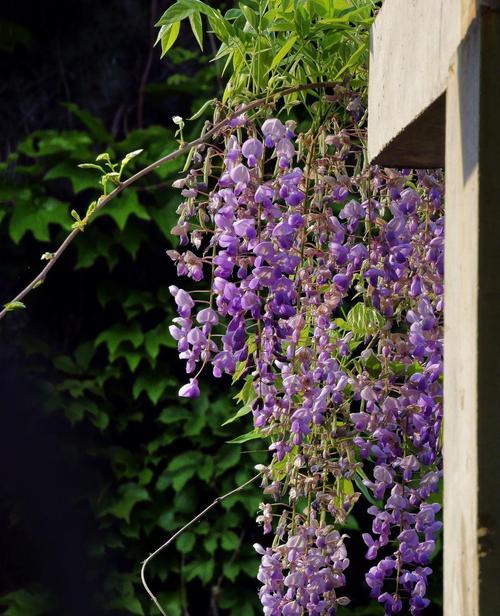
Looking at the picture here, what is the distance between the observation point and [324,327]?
101 cm

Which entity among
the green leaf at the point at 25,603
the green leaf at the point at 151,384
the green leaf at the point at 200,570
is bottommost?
the green leaf at the point at 25,603

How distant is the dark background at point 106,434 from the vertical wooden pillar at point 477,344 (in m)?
1.76

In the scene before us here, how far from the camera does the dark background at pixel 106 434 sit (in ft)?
8.04

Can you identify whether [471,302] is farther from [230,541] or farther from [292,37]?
[230,541]

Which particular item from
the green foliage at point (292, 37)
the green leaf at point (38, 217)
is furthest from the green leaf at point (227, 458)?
the green foliage at point (292, 37)

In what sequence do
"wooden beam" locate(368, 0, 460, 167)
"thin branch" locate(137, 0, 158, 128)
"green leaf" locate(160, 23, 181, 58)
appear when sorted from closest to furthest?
"wooden beam" locate(368, 0, 460, 167), "green leaf" locate(160, 23, 181, 58), "thin branch" locate(137, 0, 158, 128)

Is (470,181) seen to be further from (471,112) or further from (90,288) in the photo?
(90,288)

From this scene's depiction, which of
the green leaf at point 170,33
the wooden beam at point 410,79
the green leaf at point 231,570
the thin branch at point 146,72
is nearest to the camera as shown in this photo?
the wooden beam at point 410,79

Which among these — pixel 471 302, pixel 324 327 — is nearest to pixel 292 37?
pixel 324 327

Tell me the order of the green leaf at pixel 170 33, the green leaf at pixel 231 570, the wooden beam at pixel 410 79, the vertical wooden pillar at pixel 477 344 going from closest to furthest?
the vertical wooden pillar at pixel 477 344 < the wooden beam at pixel 410 79 < the green leaf at pixel 170 33 < the green leaf at pixel 231 570

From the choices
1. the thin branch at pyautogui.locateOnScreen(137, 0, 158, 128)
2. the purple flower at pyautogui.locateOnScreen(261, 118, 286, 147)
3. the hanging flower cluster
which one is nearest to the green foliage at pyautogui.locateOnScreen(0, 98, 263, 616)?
the thin branch at pyautogui.locateOnScreen(137, 0, 158, 128)

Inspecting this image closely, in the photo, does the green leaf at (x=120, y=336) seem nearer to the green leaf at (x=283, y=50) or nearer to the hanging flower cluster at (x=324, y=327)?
the hanging flower cluster at (x=324, y=327)

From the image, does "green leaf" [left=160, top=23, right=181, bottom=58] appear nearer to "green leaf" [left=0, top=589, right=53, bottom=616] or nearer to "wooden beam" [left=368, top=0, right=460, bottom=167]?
"wooden beam" [left=368, top=0, right=460, bottom=167]

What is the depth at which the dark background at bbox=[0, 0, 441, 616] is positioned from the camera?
2451 mm
